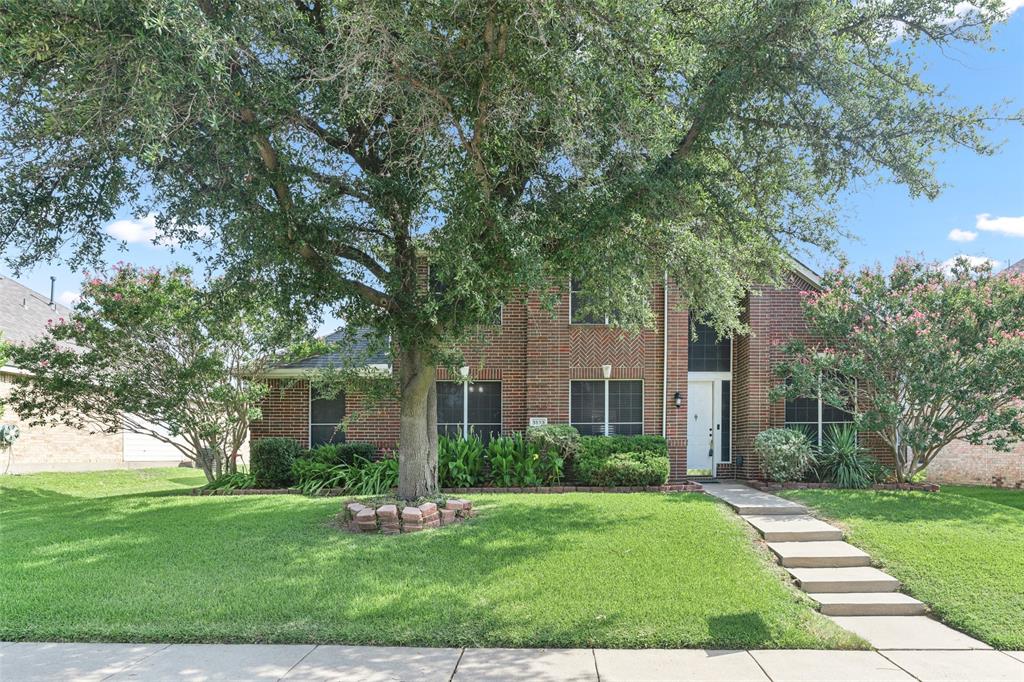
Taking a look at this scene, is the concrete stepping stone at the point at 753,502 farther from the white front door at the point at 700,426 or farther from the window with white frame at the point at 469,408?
the window with white frame at the point at 469,408

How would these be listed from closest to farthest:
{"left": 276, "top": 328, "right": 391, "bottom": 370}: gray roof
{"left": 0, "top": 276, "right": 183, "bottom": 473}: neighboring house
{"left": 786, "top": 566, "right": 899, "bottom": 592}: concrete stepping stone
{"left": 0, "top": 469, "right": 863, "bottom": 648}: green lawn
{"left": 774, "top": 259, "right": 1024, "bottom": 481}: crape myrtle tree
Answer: {"left": 0, "top": 469, "right": 863, "bottom": 648}: green lawn
{"left": 786, "top": 566, "right": 899, "bottom": 592}: concrete stepping stone
{"left": 774, "top": 259, "right": 1024, "bottom": 481}: crape myrtle tree
{"left": 276, "top": 328, "right": 391, "bottom": 370}: gray roof
{"left": 0, "top": 276, "right": 183, "bottom": 473}: neighboring house

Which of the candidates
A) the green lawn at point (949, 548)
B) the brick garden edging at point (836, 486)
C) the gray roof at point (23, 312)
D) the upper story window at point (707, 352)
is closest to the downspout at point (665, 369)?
the upper story window at point (707, 352)

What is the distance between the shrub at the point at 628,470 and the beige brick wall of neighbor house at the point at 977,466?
880 cm

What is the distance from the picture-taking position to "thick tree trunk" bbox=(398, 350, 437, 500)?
9.68m

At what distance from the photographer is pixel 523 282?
7.24m

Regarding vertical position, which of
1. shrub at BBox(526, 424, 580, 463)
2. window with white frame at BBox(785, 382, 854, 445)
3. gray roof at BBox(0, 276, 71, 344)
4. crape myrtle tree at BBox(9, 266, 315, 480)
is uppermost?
gray roof at BBox(0, 276, 71, 344)

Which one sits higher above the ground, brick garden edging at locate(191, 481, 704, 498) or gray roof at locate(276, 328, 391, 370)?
gray roof at locate(276, 328, 391, 370)

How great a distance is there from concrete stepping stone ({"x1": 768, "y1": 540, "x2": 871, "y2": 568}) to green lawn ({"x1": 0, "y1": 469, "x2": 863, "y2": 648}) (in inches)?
12.8

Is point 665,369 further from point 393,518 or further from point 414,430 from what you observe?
point 393,518

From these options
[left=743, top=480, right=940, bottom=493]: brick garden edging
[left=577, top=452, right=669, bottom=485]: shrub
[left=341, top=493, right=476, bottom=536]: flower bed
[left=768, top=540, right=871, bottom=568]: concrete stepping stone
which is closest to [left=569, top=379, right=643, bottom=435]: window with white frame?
[left=577, top=452, right=669, bottom=485]: shrub

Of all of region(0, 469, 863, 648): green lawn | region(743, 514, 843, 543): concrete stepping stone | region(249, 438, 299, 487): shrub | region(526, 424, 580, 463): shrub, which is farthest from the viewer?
region(249, 438, 299, 487): shrub

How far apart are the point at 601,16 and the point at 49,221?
6725mm

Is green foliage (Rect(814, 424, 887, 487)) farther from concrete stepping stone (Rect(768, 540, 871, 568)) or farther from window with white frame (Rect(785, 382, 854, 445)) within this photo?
concrete stepping stone (Rect(768, 540, 871, 568))

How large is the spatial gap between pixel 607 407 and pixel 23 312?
18.1m
